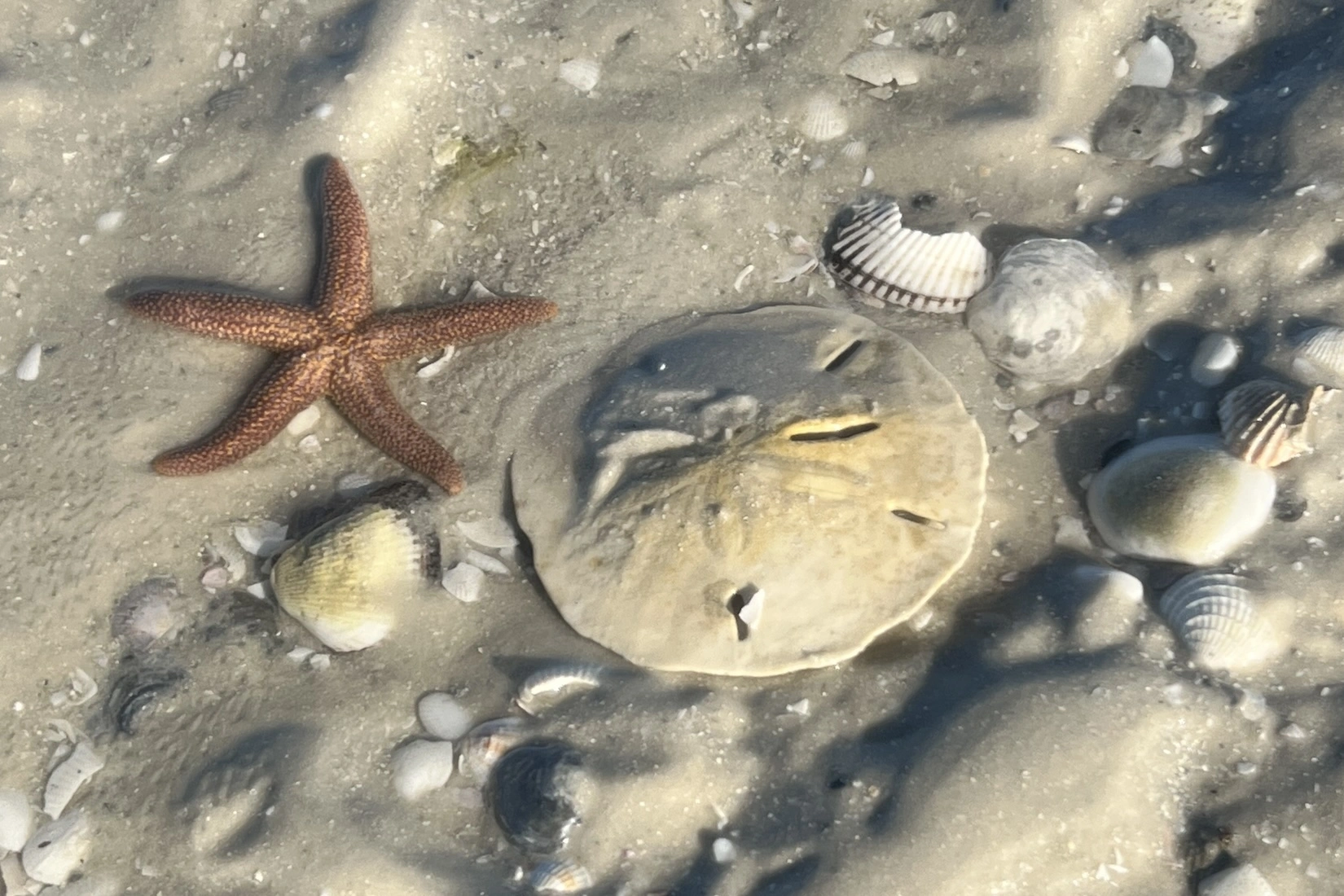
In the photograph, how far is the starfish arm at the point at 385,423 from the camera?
145 inches

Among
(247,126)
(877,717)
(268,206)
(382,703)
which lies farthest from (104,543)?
(877,717)

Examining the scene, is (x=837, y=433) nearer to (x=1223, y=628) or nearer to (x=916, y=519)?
(x=916, y=519)

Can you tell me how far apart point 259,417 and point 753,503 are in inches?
79.6

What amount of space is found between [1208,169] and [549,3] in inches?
131

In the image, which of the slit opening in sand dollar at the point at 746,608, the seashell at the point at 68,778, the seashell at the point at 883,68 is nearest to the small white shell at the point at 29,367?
the seashell at the point at 68,778

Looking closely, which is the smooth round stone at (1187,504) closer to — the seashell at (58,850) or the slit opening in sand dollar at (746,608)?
the slit opening in sand dollar at (746,608)

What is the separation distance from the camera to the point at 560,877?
9.98 ft

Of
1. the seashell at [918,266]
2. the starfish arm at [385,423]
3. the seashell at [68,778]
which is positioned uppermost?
the starfish arm at [385,423]

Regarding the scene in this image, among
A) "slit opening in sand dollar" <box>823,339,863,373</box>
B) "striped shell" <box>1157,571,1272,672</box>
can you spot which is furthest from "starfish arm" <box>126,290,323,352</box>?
"striped shell" <box>1157,571,1272,672</box>

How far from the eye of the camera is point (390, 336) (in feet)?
12.5

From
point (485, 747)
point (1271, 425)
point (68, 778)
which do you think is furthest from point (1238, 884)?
point (68, 778)

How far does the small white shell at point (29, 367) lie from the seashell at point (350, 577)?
1430 mm

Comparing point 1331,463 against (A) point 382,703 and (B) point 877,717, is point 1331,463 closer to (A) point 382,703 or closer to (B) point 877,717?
(B) point 877,717

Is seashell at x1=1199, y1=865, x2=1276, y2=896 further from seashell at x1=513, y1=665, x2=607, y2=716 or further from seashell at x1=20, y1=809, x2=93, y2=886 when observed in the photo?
seashell at x1=20, y1=809, x2=93, y2=886
